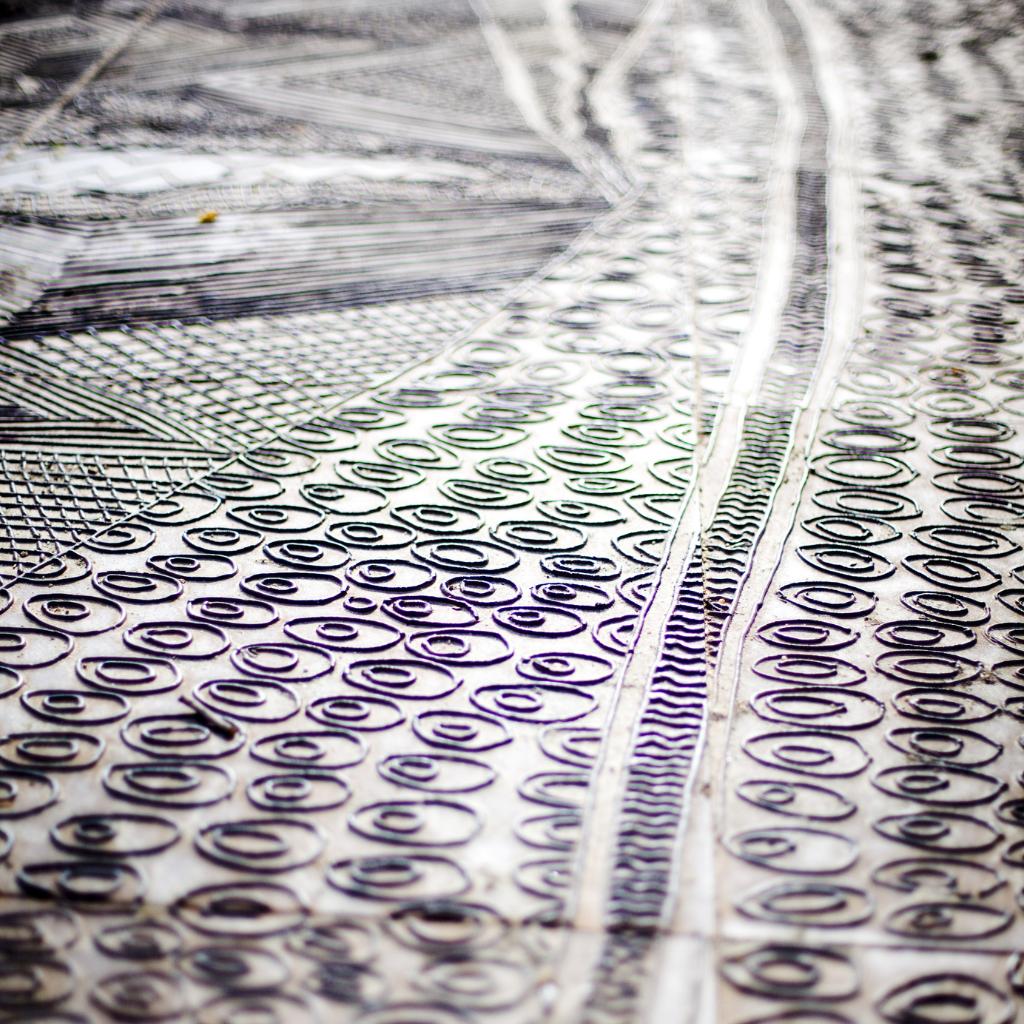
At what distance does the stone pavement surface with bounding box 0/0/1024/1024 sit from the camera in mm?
1262

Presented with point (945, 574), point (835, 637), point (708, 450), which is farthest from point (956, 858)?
point (708, 450)

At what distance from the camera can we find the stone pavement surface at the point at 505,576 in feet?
4.14

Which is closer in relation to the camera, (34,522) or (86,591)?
(86,591)

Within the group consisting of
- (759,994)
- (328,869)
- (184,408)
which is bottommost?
(759,994)

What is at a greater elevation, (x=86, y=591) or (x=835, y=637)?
(x=86, y=591)

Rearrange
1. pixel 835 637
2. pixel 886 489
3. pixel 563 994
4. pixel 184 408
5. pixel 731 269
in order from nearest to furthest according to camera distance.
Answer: pixel 563 994, pixel 835 637, pixel 886 489, pixel 184 408, pixel 731 269

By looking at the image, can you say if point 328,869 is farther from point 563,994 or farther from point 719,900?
point 719,900

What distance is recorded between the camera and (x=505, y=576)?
189 cm

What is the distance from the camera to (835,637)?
5.81 feet

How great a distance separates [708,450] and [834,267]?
3.70 ft

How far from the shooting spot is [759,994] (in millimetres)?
1207

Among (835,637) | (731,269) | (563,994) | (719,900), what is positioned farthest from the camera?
(731,269)

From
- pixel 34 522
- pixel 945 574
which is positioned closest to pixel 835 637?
pixel 945 574

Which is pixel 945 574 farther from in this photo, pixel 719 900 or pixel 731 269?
pixel 731 269
